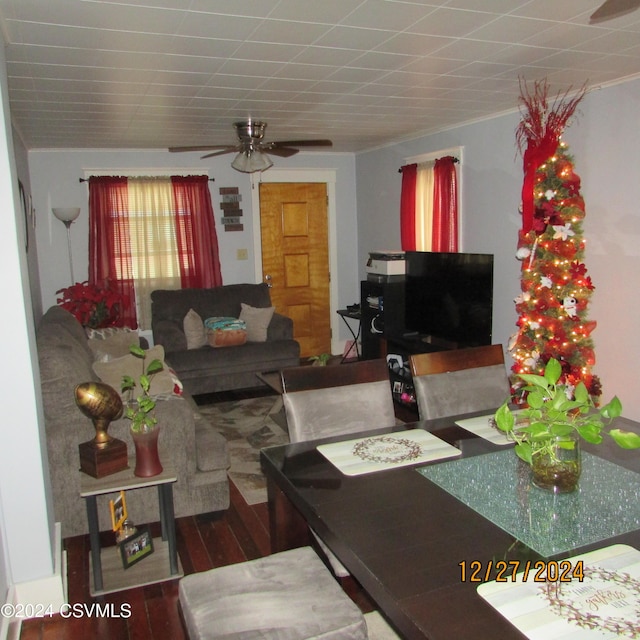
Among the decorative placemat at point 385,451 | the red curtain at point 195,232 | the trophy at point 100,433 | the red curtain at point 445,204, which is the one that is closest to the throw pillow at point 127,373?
the trophy at point 100,433

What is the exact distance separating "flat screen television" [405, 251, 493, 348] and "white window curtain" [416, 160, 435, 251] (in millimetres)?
250

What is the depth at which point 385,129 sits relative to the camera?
5.36 meters

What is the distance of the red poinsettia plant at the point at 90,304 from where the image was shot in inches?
211

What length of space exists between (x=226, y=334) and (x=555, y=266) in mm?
3165

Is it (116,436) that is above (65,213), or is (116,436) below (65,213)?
below

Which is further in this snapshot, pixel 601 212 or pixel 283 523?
pixel 601 212

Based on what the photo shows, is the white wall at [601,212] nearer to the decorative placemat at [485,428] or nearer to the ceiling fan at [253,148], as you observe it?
the ceiling fan at [253,148]

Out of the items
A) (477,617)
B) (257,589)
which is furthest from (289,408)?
(477,617)

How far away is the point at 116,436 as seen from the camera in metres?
2.92

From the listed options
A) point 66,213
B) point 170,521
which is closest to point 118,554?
point 170,521

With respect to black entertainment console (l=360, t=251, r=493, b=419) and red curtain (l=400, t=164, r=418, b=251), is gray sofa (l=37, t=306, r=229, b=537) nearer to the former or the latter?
black entertainment console (l=360, t=251, r=493, b=419)

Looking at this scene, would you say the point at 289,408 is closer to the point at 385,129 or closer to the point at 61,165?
the point at 385,129

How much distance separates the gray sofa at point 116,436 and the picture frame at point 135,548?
322 millimetres

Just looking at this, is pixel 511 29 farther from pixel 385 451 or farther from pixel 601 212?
pixel 385 451
